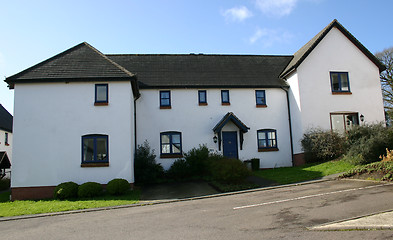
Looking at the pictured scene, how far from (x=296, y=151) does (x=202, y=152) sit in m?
7.02

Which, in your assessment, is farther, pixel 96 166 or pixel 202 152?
pixel 202 152

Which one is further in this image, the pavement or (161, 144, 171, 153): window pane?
(161, 144, 171, 153): window pane

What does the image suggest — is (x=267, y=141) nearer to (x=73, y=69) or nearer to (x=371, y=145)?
(x=371, y=145)

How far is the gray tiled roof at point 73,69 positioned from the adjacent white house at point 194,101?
0.18 feet

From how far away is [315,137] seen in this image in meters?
18.9

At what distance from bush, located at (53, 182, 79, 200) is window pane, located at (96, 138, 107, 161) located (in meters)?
1.92

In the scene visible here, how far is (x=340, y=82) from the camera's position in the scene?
819 inches

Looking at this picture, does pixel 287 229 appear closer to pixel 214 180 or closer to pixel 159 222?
pixel 159 222

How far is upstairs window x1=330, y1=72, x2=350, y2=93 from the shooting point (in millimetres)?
20688

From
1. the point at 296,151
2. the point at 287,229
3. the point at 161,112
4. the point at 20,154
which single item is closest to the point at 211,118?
the point at 161,112

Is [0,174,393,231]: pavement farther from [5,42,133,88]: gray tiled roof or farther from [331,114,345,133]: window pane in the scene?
[331,114,345,133]: window pane

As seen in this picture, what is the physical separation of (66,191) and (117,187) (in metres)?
2.38

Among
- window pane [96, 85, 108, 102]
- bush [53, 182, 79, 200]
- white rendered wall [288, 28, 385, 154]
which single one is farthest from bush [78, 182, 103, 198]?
white rendered wall [288, 28, 385, 154]

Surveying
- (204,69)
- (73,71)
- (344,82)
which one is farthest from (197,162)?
(344,82)
